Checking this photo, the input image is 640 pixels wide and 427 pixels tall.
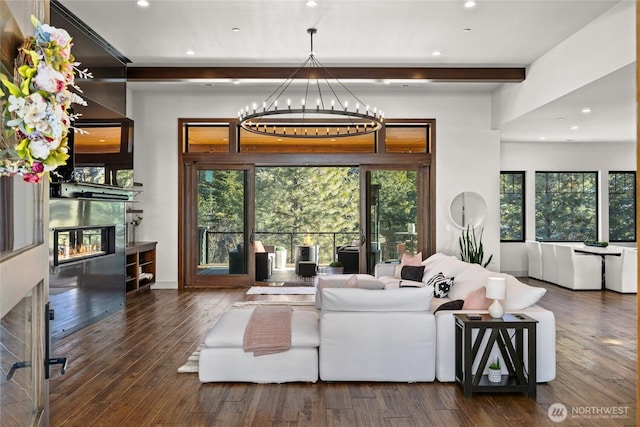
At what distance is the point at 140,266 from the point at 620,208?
397 inches

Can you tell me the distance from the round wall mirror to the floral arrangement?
8.09 m

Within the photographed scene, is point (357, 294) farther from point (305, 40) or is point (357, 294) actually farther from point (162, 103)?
point (162, 103)

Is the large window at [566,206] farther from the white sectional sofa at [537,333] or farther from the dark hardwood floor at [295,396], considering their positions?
the white sectional sofa at [537,333]

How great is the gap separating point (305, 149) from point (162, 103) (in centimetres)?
267

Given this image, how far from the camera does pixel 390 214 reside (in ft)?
29.7

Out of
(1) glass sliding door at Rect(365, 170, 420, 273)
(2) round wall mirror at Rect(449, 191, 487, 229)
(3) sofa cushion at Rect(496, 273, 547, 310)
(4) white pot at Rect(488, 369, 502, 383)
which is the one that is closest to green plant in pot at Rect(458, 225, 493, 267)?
(2) round wall mirror at Rect(449, 191, 487, 229)

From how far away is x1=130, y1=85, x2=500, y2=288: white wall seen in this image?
8914mm

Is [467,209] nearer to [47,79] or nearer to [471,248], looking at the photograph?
[471,248]

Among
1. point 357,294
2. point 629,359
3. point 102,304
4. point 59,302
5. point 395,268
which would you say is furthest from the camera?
point 395,268

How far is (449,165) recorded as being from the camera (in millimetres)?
8945

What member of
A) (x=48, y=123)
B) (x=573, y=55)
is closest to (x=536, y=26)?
(x=573, y=55)

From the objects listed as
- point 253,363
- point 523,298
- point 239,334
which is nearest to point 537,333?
point 523,298

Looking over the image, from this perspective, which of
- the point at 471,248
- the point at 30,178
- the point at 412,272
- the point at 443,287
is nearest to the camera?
the point at 30,178

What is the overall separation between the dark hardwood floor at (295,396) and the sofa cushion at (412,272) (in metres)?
1.93
